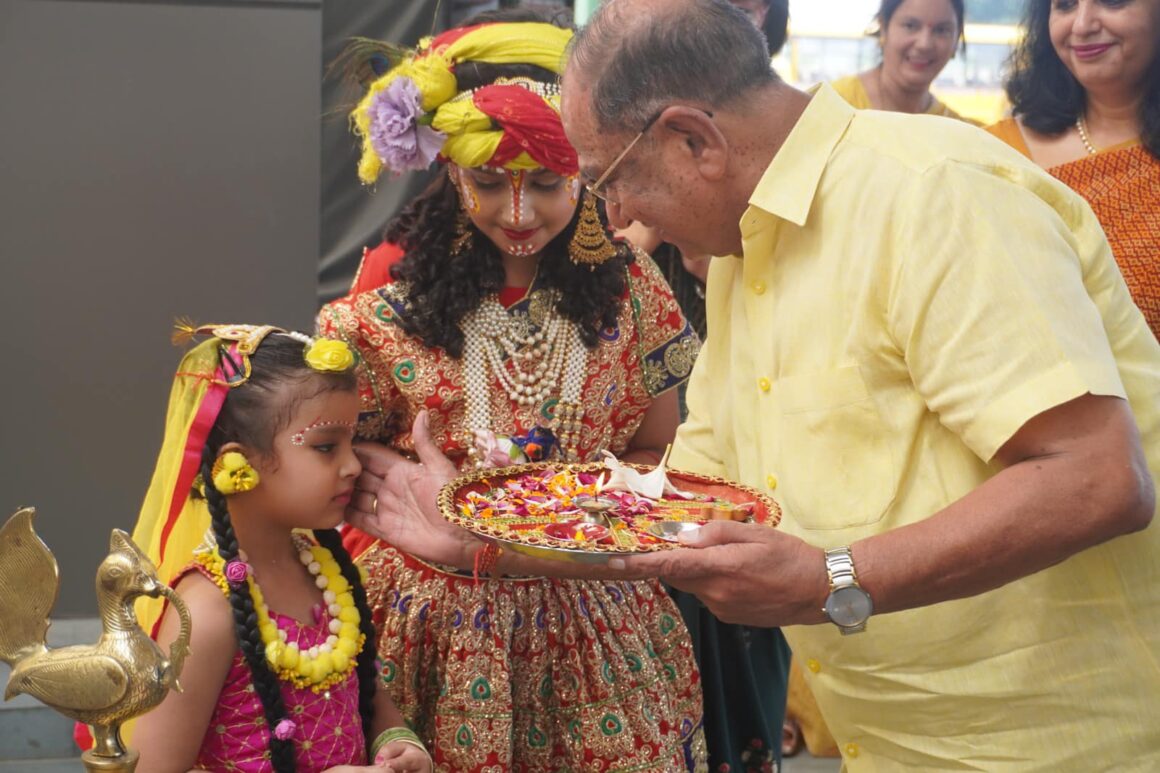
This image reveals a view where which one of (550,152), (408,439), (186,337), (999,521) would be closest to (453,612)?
(408,439)

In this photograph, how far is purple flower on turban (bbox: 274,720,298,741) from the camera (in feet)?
7.14

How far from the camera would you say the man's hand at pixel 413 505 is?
2.39 m

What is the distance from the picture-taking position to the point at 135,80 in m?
4.00

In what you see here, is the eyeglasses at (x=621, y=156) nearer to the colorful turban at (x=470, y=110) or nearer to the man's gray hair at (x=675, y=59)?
the man's gray hair at (x=675, y=59)

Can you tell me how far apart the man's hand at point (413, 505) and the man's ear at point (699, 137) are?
74 cm

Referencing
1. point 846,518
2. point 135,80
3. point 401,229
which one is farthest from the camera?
point 135,80

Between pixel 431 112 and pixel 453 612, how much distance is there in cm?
98

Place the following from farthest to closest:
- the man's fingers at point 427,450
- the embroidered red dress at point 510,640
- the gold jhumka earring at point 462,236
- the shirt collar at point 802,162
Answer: the gold jhumka earring at point 462,236 → the embroidered red dress at point 510,640 → the man's fingers at point 427,450 → the shirt collar at point 802,162

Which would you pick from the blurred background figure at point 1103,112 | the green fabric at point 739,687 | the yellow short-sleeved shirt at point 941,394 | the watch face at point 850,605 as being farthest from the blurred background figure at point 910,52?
the watch face at point 850,605

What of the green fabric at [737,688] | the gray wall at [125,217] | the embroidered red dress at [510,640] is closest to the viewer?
the embroidered red dress at [510,640]

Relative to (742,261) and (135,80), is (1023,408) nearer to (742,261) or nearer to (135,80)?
(742,261)

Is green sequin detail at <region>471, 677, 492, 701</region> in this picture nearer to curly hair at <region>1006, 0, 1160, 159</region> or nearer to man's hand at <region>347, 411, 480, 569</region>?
man's hand at <region>347, 411, 480, 569</region>

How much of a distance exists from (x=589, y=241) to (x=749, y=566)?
120 cm

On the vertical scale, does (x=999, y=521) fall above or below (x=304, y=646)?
above
